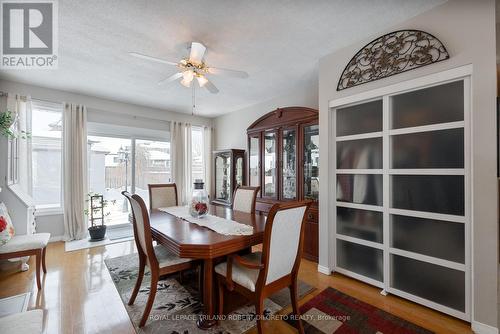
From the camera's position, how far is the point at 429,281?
2.00 m

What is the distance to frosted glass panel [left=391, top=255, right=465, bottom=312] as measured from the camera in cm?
185

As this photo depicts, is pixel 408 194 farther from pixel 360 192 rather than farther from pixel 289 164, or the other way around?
pixel 289 164

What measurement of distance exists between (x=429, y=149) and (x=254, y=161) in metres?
2.70

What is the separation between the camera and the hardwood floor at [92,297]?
1.78 m

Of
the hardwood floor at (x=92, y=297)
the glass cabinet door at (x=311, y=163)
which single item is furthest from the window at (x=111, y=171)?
the glass cabinet door at (x=311, y=163)

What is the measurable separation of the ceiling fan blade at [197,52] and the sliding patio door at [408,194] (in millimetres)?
1676

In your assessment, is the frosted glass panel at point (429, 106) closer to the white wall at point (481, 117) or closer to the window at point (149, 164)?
the white wall at point (481, 117)

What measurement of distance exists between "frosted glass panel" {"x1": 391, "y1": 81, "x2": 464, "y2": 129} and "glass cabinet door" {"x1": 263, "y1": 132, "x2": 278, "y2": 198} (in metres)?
1.86

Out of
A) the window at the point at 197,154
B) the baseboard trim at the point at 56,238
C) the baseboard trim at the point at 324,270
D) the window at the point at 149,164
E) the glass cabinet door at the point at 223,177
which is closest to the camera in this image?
the baseboard trim at the point at 324,270

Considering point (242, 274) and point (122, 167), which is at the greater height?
point (122, 167)

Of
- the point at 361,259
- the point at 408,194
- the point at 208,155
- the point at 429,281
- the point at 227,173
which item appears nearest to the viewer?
the point at 429,281

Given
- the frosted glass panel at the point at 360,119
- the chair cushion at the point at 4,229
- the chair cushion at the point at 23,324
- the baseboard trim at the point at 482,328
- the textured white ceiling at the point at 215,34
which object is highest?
the textured white ceiling at the point at 215,34

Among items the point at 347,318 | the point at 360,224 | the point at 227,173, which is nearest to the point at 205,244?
the point at 347,318

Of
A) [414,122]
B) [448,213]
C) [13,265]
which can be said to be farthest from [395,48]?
[13,265]
